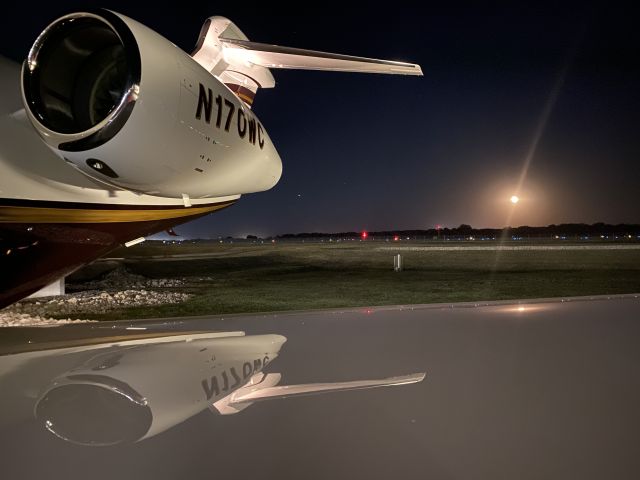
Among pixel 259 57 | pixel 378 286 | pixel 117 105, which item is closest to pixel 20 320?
pixel 259 57

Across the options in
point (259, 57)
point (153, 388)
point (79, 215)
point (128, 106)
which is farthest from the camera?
point (259, 57)

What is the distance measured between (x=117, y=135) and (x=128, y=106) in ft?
0.68

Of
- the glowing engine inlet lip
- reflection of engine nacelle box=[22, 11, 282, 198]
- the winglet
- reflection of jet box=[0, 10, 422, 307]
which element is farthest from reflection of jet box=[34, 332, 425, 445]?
the winglet

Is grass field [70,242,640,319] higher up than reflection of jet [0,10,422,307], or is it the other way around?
reflection of jet [0,10,422,307]

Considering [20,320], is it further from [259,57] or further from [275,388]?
[275,388]

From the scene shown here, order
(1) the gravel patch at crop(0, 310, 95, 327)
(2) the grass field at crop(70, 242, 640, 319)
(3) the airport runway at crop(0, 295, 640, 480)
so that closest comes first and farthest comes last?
(3) the airport runway at crop(0, 295, 640, 480) < (1) the gravel patch at crop(0, 310, 95, 327) < (2) the grass field at crop(70, 242, 640, 319)

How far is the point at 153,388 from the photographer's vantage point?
363 centimetres

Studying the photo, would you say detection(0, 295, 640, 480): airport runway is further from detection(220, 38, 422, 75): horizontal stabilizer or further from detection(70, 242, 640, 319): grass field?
detection(70, 242, 640, 319): grass field

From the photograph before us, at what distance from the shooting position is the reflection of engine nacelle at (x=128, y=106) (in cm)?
313

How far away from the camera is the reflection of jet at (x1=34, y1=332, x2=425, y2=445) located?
3.00 meters

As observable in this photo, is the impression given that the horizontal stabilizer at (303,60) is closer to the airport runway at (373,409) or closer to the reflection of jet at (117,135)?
the reflection of jet at (117,135)

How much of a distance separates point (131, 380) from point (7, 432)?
3.32 feet

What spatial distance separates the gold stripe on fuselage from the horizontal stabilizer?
1.95 m

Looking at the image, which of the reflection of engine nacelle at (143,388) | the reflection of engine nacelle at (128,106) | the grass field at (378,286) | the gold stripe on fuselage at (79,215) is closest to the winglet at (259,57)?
the reflection of engine nacelle at (128,106)
